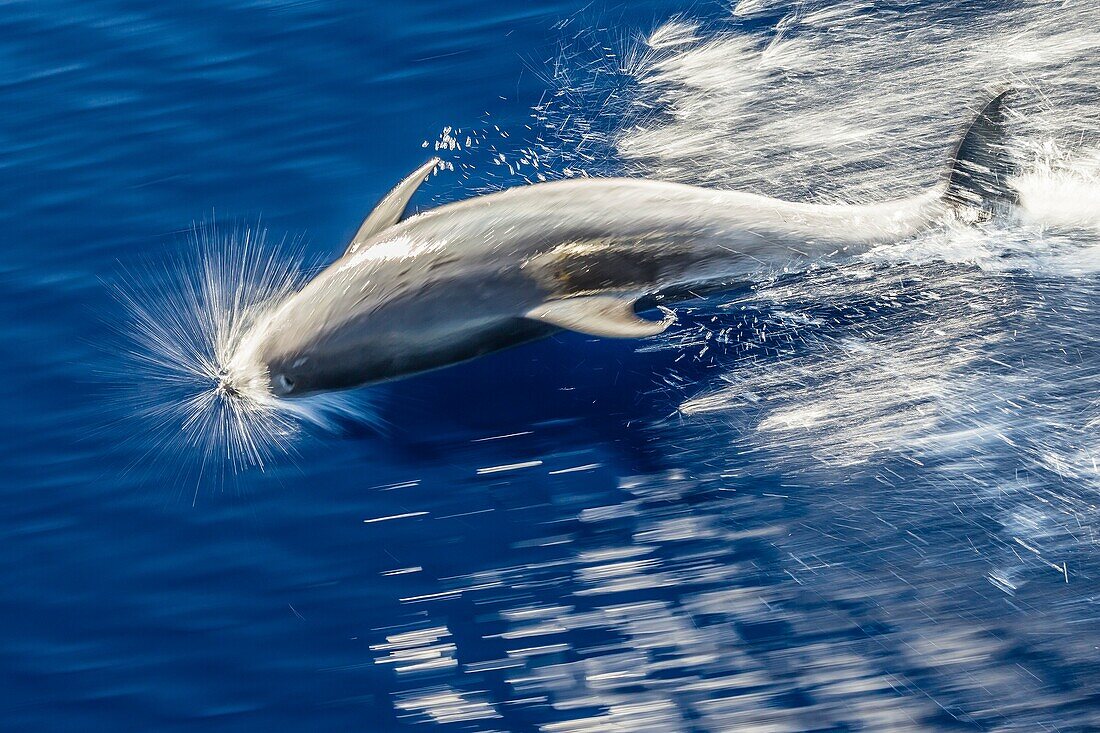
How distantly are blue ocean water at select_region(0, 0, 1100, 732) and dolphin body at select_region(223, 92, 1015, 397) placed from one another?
19cm

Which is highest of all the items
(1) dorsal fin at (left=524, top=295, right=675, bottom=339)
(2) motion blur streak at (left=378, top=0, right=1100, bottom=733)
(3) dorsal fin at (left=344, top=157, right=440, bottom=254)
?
(3) dorsal fin at (left=344, top=157, right=440, bottom=254)

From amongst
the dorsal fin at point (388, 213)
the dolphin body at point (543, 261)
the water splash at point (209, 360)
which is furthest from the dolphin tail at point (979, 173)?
the water splash at point (209, 360)

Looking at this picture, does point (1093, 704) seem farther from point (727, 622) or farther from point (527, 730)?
point (527, 730)

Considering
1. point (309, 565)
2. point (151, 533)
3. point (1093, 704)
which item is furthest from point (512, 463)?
point (1093, 704)

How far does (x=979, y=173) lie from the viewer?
4.57m

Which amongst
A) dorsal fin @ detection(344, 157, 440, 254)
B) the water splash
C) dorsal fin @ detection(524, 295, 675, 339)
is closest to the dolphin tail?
dorsal fin @ detection(524, 295, 675, 339)

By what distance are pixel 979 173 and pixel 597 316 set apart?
1.80 m

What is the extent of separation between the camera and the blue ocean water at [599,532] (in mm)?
3617

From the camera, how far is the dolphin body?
14.2 feet

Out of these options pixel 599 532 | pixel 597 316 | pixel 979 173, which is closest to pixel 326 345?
pixel 597 316

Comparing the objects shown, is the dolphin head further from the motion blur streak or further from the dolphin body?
the motion blur streak

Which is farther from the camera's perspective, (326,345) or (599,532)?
(326,345)

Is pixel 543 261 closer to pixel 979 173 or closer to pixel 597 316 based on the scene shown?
pixel 597 316

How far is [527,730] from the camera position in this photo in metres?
3.67
